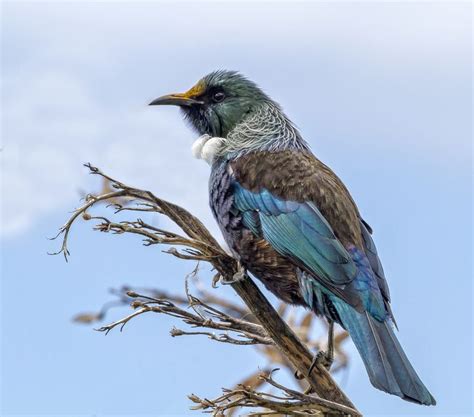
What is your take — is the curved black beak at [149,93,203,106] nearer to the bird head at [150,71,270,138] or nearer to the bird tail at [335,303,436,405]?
the bird head at [150,71,270,138]

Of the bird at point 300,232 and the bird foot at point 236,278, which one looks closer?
the bird at point 300,232

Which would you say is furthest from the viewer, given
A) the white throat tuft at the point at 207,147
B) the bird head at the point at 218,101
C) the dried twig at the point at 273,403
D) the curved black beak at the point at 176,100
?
the curved black beak at the point at 176,100

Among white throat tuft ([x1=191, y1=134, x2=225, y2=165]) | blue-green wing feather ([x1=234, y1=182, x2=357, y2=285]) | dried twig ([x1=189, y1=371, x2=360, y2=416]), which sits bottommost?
dried twig ([x1=189, y1=371, x2=360, y2=416])

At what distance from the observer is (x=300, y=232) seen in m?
5.16

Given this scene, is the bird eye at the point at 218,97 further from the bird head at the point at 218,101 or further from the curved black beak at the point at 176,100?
the curved black beak at the point at 176,100

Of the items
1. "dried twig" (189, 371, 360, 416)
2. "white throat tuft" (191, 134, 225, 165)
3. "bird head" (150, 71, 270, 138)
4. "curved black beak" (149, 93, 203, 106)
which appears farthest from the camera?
"curved black beak" (149, 93, 203, 106)

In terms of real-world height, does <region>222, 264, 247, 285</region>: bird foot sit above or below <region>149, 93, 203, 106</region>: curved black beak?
below

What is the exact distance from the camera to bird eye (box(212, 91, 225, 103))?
21.1 ft

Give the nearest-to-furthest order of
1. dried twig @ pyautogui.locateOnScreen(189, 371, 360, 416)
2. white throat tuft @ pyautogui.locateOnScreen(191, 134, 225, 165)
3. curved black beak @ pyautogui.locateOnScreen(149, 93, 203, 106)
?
1. dried twig @ pyautogui.locateOnScreen(189, 371, 360, 416)
2. white throat tuft @ pyautogui.locateOnScreen(191, 134, 225, 165)
3. curved black beak @ pyautogui.locateOnScreen(149, 93, 203, 106)

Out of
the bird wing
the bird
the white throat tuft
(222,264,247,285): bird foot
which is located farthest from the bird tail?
the white throat tuft

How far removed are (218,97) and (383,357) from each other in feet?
8.66

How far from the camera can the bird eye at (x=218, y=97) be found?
6.43 meters

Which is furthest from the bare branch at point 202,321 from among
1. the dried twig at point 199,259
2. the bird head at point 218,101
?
the bird head at point 218,101

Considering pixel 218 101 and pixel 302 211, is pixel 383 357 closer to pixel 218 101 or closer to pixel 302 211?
pixel 302 211
